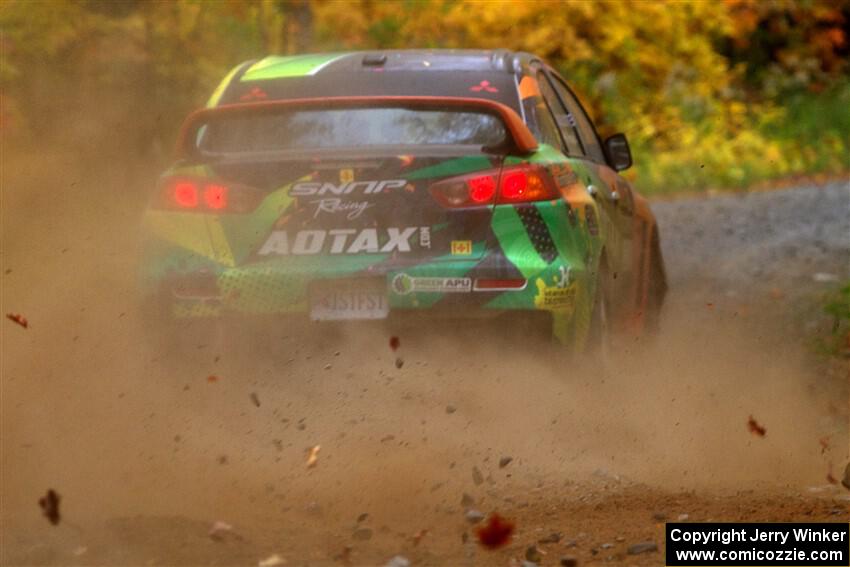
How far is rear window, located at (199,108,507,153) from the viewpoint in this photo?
6391 mm

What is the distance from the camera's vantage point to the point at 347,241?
6.11m

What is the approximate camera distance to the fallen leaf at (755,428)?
6.46 metres

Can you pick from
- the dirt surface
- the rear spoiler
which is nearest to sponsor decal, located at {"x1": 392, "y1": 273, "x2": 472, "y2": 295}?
the dirt surface

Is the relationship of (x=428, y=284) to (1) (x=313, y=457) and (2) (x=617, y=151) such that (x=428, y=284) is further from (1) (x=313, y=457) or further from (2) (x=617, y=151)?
(2) (x=617, y=151)

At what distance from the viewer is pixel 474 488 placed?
5590mm

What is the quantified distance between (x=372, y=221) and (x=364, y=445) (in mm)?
886

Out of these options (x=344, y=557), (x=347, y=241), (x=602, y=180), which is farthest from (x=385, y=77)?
(x=344, y=557)

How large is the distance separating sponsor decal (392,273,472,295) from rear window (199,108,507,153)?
615 mm

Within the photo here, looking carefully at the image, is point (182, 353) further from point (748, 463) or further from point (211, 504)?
point (748, 463)

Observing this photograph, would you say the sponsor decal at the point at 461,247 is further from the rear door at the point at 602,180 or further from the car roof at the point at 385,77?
the rear door at the point at 602,180

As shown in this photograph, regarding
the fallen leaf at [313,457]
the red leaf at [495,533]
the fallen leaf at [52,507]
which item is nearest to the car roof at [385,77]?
the fallen leaf at [313,457]

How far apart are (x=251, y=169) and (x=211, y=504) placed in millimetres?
1526

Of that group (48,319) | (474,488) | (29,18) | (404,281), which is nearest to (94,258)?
(48,319)

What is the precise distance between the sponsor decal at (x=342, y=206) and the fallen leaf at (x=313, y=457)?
3.03 feet
